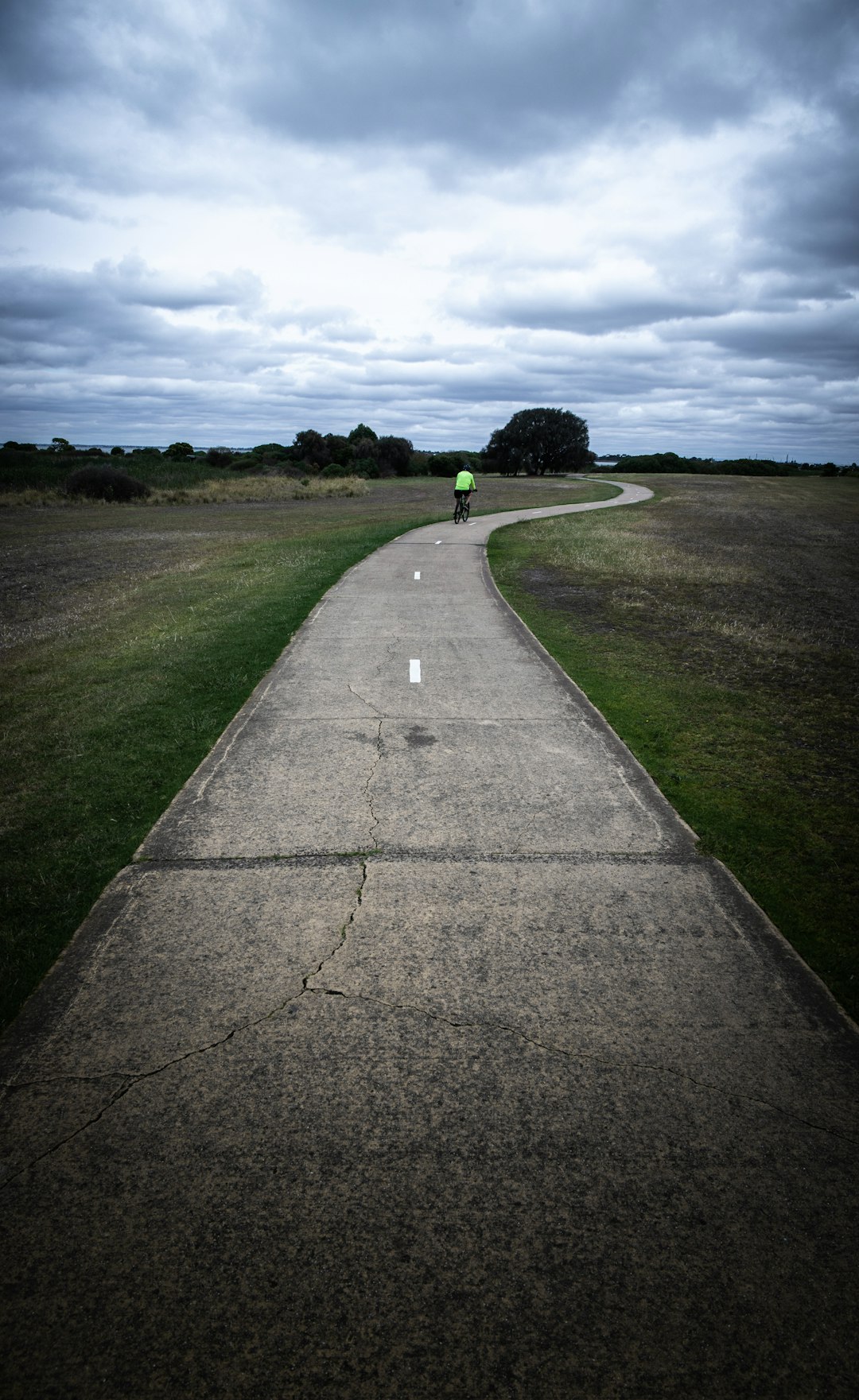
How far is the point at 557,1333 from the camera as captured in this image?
8.14ft

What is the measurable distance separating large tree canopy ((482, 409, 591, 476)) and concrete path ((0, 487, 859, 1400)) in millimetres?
96111

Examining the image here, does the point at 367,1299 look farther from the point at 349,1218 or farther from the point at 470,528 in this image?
the point at 470,528

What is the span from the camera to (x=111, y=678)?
10445mm

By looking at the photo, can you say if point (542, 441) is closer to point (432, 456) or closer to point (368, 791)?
point (432, 456)

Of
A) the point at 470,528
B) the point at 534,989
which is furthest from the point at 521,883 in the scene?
the point at 470,528

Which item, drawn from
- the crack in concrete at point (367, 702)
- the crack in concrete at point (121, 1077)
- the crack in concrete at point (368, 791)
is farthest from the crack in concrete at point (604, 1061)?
the crack in concrete at point (367, 702)

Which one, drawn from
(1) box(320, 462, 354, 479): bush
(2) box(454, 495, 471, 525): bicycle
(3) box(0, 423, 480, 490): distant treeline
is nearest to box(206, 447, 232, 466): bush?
(3) box(0, 423, 480, 490): distant treeline

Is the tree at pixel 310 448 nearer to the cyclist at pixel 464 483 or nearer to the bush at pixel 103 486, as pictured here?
the bush at pixel 103 486

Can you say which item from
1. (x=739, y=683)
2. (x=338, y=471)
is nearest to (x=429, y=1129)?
(x=739, y=683)

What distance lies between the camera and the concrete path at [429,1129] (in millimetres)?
2449

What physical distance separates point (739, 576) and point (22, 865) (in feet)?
64.9

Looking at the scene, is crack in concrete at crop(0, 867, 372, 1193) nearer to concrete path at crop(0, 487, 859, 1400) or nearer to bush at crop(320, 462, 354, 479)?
concrete path at crop(0, 487, 859, 1400)

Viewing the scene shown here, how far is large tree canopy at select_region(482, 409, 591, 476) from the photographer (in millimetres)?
94062

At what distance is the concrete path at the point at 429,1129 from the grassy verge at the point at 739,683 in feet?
1.89
